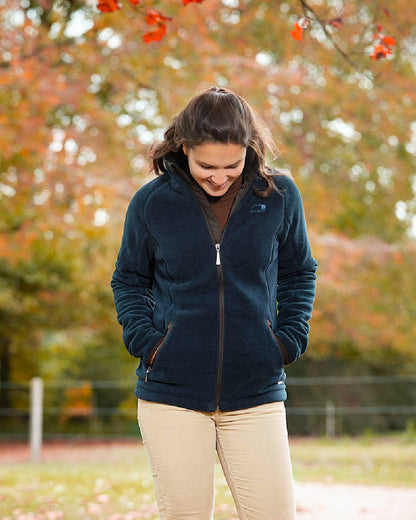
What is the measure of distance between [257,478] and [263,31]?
11.5 meters

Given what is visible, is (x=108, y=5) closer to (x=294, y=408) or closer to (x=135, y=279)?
(x=135, y=279)

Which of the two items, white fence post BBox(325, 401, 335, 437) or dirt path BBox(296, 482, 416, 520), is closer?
dirt path BBox(296, 482, 416, 520)

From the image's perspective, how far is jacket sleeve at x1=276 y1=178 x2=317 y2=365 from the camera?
8.78ft

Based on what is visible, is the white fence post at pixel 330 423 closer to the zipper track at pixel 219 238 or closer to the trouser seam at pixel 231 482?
the trouser seam at pixel 231 482

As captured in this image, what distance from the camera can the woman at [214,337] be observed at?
8.29 ft

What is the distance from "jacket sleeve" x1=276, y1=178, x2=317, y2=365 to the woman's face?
0.74ft

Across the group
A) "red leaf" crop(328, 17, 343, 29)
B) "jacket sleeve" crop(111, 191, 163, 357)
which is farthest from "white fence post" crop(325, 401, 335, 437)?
"jacket sleeve" crop(111, 191, 163, 357)

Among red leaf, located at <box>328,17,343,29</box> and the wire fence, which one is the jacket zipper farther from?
the wire fence

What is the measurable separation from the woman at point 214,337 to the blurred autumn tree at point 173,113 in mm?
1555

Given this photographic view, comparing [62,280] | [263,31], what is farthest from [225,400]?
[62,280]

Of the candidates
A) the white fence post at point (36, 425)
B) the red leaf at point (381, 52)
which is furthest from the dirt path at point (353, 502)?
the white fence post at point (36, 425)

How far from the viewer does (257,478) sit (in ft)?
8.26

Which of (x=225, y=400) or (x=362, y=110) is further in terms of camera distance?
(x=362, y=110)

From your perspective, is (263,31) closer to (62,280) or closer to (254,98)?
(254,98)
